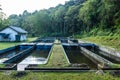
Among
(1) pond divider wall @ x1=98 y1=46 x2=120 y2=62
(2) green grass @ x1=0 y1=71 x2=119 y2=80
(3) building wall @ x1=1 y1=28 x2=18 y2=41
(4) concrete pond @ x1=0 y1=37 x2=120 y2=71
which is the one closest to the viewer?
(2) green grass @ x1=0 y1=71 x2=119 y2=80

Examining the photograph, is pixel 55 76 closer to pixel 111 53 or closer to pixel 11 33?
pixel 111 53

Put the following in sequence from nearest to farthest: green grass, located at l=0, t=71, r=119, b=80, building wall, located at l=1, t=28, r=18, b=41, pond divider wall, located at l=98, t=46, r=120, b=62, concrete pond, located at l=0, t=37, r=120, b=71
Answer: green grass, located at l=0, t=71, r=119, b=80 < concrete pond, located at l=0, t=37, r=120, b=71 < pond divider wall, located at l=98, t=46, r=120, b=62 < building wall, located at l=1, t=28, r=18, b=41

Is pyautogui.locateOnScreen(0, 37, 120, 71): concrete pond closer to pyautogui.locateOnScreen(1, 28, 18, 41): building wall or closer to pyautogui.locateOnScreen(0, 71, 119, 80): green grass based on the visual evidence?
pyautogui.locateOnScreen(0, 71, 119, 80): green grass

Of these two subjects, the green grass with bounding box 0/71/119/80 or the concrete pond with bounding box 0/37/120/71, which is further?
the concrete pond with bounding box 0/37/120/71

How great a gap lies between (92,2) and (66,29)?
69.4ft

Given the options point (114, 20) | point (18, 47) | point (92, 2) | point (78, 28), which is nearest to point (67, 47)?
point (18, 47)

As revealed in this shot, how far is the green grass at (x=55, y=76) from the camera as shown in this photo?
7.60 meters

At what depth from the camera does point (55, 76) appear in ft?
25.7

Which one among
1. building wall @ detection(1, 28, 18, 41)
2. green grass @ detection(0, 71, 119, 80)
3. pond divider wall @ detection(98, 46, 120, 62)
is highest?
building wall @ detection(1, 28, 18, 41)

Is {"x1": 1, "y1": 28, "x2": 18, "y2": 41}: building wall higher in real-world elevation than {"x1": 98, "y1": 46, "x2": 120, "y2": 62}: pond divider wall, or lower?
higher

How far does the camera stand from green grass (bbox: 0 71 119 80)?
24.9 feet

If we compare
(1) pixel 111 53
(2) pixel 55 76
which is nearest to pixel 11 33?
(1) pixel 111 53

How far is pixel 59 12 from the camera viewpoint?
6762 cm

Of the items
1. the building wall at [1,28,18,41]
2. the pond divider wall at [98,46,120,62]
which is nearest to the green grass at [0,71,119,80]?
the pond divider wall at [98,46,120,62]
